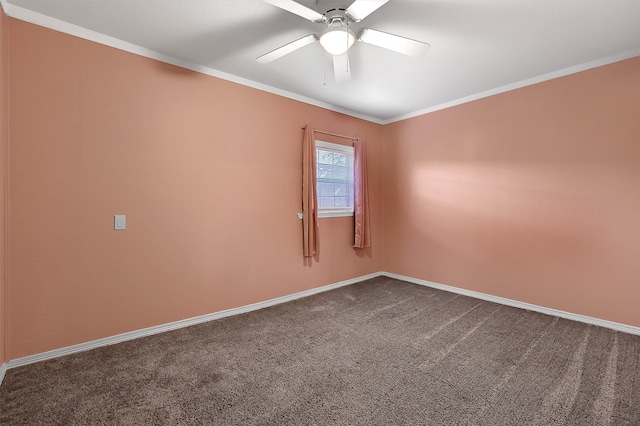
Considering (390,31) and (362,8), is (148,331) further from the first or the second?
(390,31)

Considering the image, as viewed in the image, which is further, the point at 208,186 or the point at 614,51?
the point at 208,186

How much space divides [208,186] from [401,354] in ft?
7.93

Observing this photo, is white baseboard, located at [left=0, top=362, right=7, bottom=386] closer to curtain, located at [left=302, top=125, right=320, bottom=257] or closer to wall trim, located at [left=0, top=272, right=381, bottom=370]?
wall trim, located at [left=0, top=272, right=381, bottom=370]

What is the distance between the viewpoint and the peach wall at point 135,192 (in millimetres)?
2127

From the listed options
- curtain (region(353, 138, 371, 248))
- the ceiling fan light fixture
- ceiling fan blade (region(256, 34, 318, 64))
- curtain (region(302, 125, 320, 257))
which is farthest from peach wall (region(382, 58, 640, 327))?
ceiling fan blade (region(256, 34, 318, 64))

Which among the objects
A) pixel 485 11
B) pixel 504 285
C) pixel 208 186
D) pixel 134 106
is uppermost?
pixel 485 11

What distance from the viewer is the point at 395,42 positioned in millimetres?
1982

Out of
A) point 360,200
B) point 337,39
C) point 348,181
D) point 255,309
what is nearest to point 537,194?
point 360,200

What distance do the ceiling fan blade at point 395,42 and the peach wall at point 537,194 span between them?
2.11 m

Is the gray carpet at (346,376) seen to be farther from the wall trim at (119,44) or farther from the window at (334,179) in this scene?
the wall trim at (119,44)

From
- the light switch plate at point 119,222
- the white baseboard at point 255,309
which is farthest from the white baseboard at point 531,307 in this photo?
the light switch plate at point 119,222

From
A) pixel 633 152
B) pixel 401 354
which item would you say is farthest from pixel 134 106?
pixel 633 152

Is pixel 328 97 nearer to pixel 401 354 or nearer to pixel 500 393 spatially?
pixel 401 354

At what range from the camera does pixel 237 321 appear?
2.96m
